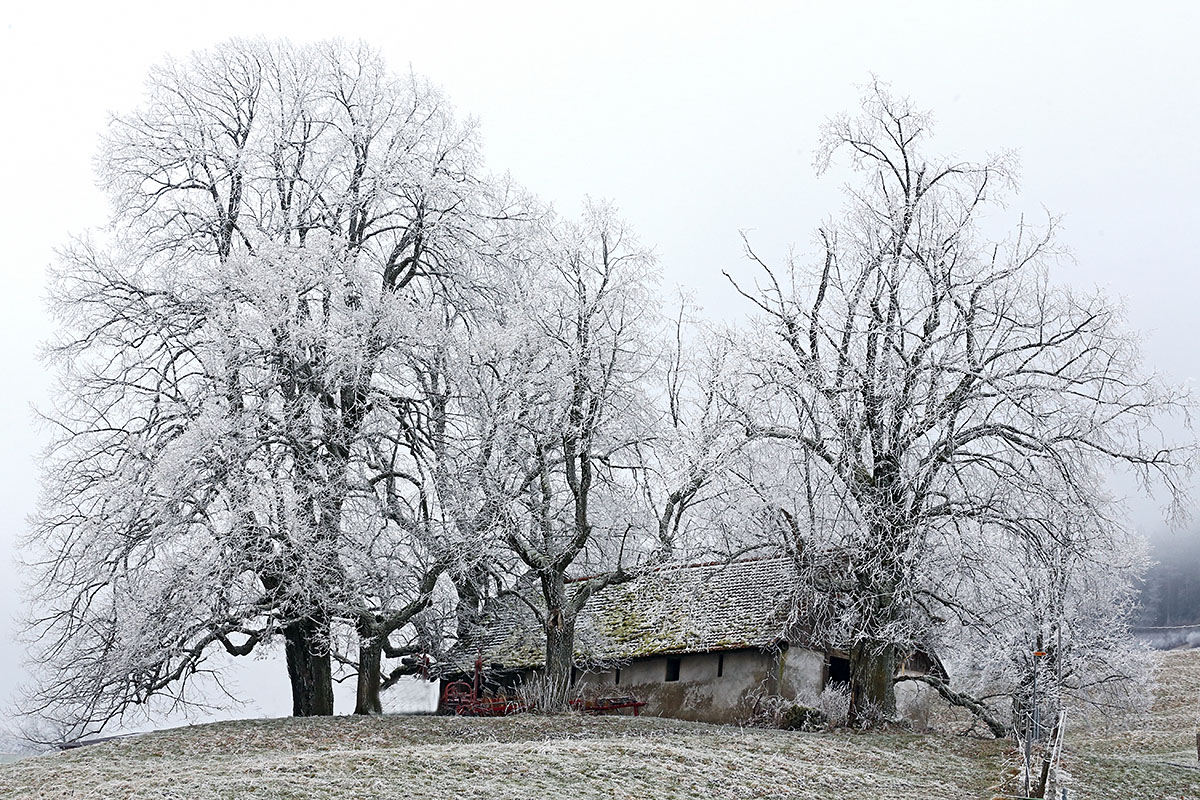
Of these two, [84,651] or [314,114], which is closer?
[84,651]

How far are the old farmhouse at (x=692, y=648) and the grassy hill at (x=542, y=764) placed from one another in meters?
3.47

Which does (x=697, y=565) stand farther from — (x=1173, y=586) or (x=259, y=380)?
(x=1173, y=586)

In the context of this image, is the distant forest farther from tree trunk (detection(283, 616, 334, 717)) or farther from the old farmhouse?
tree trunk (detection(283, 616, 334, 717))

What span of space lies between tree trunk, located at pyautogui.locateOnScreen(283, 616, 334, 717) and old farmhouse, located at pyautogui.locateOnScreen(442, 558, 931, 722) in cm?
512

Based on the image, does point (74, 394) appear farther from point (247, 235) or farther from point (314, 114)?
point (314, 114)

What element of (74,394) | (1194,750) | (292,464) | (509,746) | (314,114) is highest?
(314,114)

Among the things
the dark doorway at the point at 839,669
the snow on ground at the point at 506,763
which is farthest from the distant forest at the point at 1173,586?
the snow on ground at the point at 506,763

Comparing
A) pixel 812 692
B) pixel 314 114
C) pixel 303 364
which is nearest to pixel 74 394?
pixel 303 364

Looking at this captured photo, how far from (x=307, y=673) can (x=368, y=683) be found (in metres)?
1.75

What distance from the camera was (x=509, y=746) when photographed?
59.7 feet

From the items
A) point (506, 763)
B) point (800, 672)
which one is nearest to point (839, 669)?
point (800, 672)

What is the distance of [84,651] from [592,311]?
42.6 feet

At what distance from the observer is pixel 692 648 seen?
1124 inches

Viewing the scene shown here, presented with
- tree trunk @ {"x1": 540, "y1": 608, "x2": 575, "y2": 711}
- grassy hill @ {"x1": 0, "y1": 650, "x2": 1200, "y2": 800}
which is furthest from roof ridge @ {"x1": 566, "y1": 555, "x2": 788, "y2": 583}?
grassy hill @ {"x1": 0, "y1": 650, "x2": 1200, "y2": 800}
